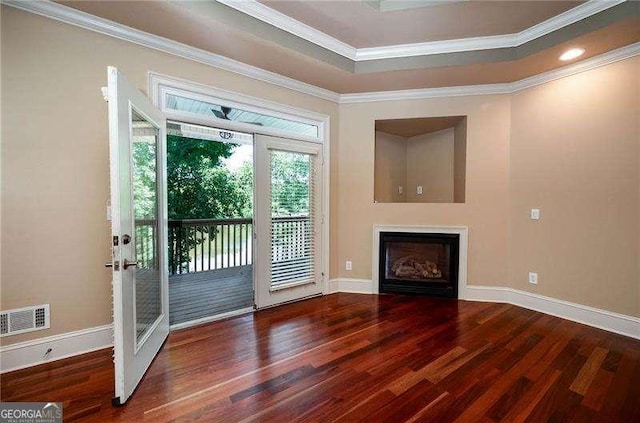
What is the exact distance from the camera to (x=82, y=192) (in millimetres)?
2180

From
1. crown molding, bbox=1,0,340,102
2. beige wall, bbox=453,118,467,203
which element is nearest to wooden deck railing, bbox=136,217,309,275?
crown molding, bbox=1,0,340,102

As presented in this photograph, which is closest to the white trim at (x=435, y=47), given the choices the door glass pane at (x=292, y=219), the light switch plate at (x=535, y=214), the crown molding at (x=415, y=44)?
the crown molding at (x=415, y=44)

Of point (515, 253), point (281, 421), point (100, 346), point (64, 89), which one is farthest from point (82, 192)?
point (515, 253)

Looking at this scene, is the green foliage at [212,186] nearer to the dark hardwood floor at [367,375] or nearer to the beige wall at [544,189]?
the beige wall at [544,189]

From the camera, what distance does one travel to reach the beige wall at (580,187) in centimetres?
254

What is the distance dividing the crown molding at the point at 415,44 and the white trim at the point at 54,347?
285 centimetres

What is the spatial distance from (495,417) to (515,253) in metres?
2.33

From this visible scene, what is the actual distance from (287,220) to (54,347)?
88.2 inches

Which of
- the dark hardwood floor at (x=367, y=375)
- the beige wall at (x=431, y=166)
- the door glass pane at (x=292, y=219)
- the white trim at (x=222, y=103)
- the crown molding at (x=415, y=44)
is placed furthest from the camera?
the beige wall at (x=431, y=166)

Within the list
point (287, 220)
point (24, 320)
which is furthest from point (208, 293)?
point (24, 320)

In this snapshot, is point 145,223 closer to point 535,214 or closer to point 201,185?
point 201,185

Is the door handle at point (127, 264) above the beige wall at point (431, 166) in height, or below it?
below

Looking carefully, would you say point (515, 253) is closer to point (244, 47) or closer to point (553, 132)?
point (553, 132)

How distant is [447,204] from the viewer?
3.53m
